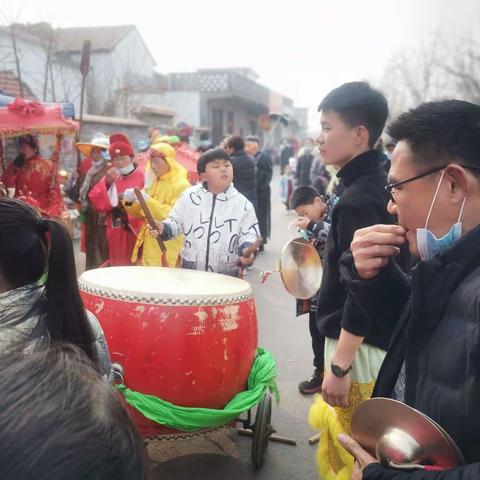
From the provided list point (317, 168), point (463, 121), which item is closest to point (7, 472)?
point (463, 121)

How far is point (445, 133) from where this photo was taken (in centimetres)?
126

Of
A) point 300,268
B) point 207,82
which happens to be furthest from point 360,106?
point 207,82

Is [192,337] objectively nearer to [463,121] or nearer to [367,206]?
[367,206]

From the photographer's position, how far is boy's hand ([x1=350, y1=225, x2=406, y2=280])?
1451mm

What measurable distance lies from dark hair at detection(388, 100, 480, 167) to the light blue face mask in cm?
6

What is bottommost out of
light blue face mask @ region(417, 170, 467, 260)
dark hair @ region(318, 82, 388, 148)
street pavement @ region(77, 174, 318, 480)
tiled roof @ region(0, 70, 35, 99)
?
street pavement @ region(77, 174, 318, 480)

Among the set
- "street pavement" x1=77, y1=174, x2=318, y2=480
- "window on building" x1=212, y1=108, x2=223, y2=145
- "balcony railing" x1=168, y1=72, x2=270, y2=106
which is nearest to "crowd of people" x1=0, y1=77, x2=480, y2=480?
"street pavement" x1=77, y1=174, x2=318, y2=480

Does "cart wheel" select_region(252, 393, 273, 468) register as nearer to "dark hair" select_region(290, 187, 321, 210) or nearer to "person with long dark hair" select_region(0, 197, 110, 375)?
"dark hair" select_region(290, 187, 321, 210)

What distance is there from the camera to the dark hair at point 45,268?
1468mm

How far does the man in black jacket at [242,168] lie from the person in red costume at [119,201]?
2185 millimetres

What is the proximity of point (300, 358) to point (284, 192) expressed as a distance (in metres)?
10.7

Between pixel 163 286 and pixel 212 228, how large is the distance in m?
1.01

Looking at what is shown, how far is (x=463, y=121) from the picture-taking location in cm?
126

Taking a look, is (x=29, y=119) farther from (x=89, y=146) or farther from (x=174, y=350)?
(x=174, y=350)
